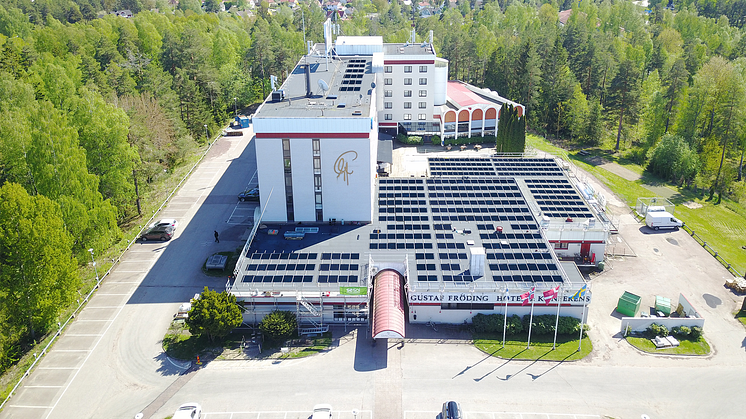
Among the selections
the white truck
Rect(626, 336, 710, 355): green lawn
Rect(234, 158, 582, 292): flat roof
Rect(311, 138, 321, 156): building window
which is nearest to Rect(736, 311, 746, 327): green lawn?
Rect(626, 336, 710, 355): green lawn

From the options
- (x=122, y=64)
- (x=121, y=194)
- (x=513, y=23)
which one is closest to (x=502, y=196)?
(x=121, y=194)

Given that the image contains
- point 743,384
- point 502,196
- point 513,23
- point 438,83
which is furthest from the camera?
point 513,23

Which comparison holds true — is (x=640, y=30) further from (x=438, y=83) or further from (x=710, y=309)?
(x=710, y=309)

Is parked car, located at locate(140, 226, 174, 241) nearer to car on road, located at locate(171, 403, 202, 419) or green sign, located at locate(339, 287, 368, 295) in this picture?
green sign, located at locate(339, 287, 368, 295)

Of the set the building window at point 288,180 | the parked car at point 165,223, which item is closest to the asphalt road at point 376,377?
the parked car at point 165,223

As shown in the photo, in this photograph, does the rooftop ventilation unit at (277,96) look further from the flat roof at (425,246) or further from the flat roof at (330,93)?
the flat roof at (425,246)

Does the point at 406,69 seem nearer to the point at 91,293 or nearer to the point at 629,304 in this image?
the point at 629,304
